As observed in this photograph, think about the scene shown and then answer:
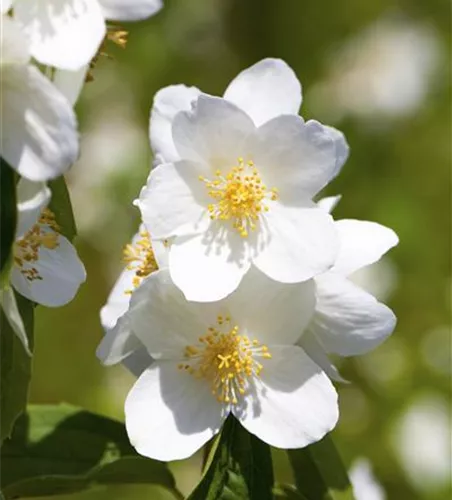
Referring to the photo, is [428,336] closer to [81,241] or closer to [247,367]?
[81,241]

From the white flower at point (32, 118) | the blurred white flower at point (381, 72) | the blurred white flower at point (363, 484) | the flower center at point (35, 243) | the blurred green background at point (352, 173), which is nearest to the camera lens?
the white flower at point (32, 118)

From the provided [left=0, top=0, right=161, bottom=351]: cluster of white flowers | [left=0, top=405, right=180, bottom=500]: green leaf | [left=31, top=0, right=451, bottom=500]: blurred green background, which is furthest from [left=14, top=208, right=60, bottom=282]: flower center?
[left=31, top=0, right=451, bottom=500]: blurred green background

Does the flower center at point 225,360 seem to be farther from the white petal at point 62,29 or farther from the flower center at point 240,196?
the white petal at point 62,29

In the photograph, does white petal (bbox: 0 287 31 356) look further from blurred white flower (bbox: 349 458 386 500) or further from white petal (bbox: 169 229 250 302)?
blurred white flower (bbox: 349 458 386 500)

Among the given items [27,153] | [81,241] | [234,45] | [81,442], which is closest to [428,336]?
[81,241]

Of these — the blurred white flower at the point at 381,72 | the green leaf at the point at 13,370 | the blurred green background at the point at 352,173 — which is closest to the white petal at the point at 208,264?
the green leaf at the point at 13,370

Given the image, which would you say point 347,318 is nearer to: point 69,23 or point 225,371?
point 225,371

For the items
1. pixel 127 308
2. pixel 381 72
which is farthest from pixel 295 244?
pixel 381 72

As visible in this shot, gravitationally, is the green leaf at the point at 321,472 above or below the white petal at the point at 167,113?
below
